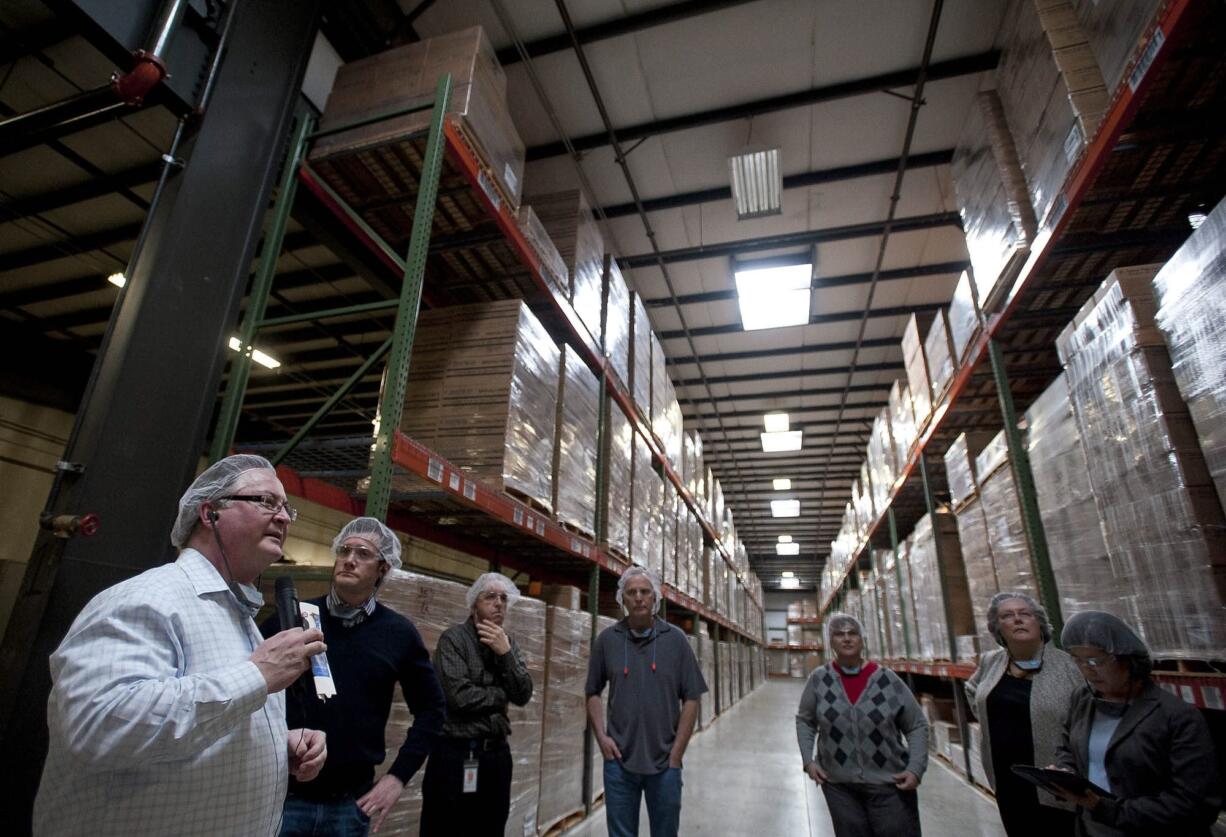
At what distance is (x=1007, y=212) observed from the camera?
422 centimetres

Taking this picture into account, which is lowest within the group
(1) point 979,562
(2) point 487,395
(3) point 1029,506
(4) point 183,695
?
(4) point 183,695

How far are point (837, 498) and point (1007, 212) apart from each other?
15593 millimetres

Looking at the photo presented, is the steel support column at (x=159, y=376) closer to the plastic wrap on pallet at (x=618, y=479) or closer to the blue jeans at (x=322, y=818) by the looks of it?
the blue jeans at (x=322, y=818)

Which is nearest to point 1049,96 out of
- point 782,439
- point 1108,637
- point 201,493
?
point 1108,637

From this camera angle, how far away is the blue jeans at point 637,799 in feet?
9.57

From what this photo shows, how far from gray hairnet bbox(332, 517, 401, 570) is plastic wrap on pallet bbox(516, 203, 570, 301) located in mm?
2657

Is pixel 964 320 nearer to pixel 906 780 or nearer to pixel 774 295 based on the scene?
pixel 774 295

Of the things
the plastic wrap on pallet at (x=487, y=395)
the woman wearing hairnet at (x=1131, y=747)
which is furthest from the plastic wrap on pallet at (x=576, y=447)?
the woman wearing hairnet at (x=1131, y=747)

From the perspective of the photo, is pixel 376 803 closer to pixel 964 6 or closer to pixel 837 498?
pixel 964 6

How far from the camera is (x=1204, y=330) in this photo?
8.13 ft

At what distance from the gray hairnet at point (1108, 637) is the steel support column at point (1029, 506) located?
2.11m

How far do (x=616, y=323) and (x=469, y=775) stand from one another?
4.87 meters

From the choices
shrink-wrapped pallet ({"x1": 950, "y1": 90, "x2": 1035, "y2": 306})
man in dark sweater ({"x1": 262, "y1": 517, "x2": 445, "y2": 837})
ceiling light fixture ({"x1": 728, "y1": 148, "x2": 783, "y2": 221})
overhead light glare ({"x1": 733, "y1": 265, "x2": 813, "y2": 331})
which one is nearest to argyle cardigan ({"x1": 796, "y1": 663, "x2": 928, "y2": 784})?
man in dark sweater ({"x1": 262, "y1": 517, "x2": 445, "y2": 837})

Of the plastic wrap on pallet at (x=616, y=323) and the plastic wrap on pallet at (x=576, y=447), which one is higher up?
the plastic wrap on pallet at (x=616, y=323)
